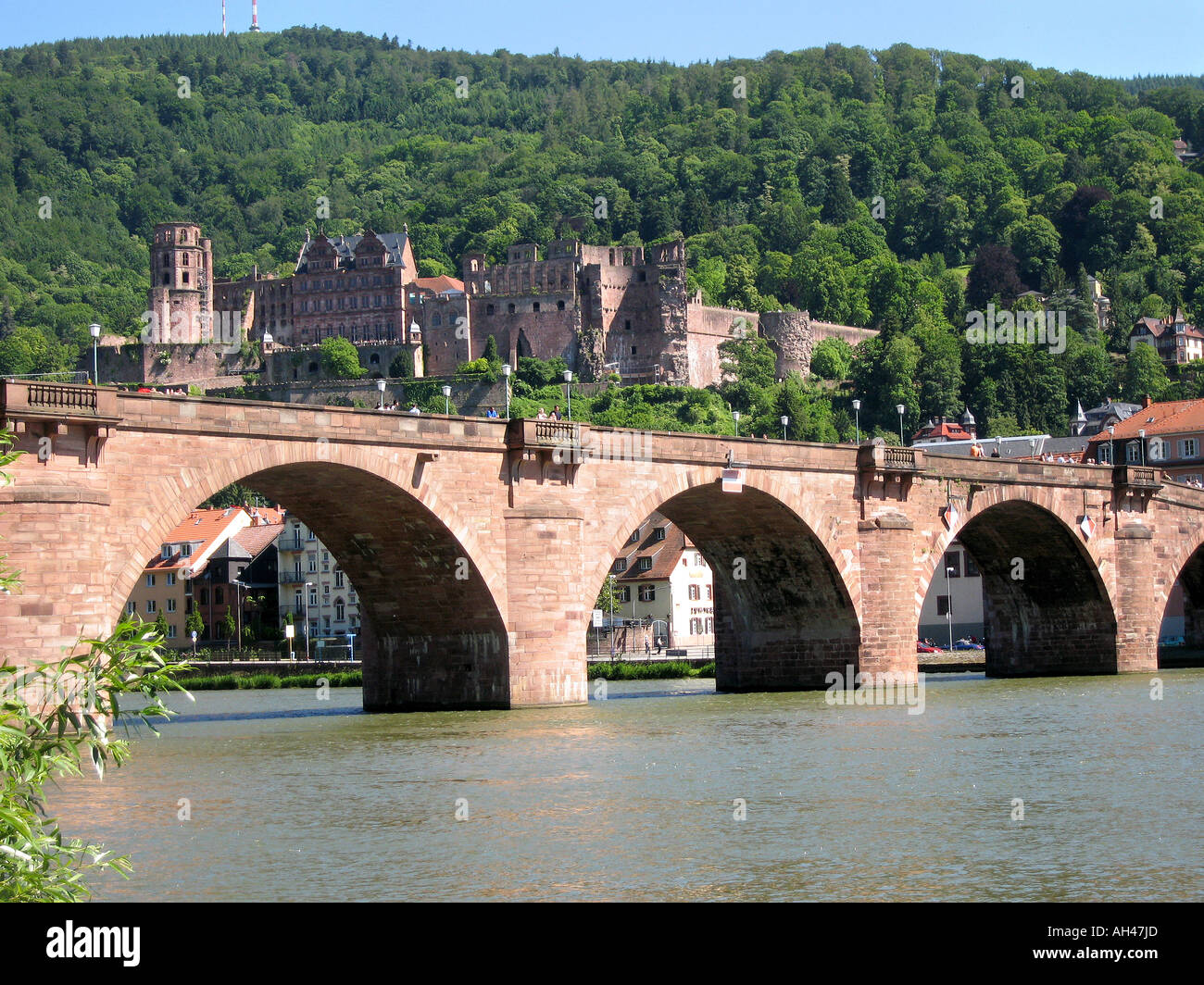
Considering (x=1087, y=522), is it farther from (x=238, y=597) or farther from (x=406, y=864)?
(x=238, y=597)

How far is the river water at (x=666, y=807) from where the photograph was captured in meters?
22.3

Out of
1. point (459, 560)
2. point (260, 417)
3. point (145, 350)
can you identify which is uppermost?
point (145, 350)

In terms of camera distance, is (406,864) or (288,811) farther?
(288,811)

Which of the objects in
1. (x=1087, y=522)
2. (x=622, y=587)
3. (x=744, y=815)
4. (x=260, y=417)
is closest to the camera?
(x=744, y=815)

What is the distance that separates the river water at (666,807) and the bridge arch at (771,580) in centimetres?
786

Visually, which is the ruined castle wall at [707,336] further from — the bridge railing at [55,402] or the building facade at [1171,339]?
the bridge railing at [55,402]

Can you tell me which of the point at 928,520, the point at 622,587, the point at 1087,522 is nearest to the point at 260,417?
the point at 928,520

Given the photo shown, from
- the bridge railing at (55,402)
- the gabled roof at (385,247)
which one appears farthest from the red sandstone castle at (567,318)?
the bridge railing at (55,402)

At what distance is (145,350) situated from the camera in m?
186

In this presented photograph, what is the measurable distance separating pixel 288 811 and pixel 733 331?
155 meters

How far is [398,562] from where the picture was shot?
1896 inches

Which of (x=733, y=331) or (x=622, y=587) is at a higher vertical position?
(x=733, y=331)

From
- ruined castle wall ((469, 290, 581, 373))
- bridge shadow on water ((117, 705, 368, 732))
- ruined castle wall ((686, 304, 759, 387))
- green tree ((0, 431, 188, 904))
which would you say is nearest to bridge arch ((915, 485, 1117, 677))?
bridge shadow on water ((117, 705, 368, 732))
